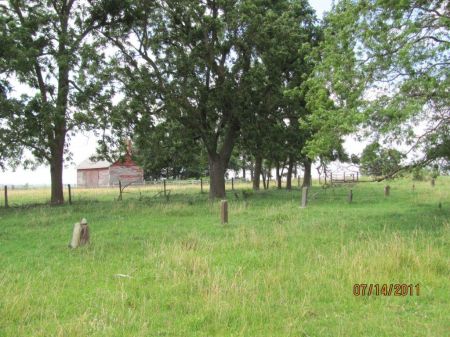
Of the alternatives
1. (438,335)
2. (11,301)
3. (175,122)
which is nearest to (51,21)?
(175,122)

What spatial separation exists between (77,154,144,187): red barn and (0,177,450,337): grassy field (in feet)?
201

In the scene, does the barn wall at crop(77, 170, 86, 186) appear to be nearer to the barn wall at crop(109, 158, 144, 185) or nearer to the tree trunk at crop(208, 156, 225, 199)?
the barn wall at crop(109, 158, 144, 185)

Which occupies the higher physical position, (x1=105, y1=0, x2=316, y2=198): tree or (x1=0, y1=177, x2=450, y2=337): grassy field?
(x1=105, y1=0, x2=316, y2=198): tree

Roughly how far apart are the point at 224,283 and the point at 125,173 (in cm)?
7064

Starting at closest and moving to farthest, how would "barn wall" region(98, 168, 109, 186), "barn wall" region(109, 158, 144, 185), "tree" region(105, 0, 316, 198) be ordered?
1. "tree" region(105, 0, 316, 198)
2. "barn wall" region(109, 158, 144, 185)
3. "barn wall" region(98, 168, 109, 186)

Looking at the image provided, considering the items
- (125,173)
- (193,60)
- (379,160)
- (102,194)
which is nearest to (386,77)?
(379,160)

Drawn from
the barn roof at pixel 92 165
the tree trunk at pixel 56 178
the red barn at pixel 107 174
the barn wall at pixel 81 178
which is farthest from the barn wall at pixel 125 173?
the tree trunk at pixel 56 178

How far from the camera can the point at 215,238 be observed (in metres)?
12.0

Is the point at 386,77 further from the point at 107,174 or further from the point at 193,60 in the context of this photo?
the point at 107,174

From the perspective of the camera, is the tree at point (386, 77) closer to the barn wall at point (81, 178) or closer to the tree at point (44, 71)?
the tree at point (44, 71)

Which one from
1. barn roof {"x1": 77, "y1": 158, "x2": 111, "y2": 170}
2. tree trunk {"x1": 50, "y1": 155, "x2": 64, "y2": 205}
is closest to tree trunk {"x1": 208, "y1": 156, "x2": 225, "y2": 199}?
tree trunk {"x1": 50, "y1": 155, "x2": 64, "y2": 205}

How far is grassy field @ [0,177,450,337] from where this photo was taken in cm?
560

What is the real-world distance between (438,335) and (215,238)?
7.37 metres

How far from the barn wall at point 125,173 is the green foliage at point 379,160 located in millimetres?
62763
